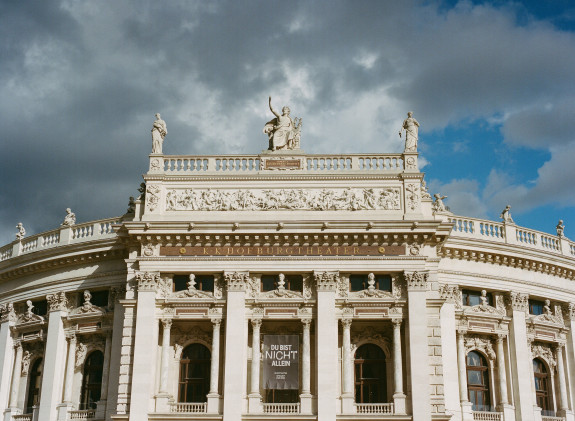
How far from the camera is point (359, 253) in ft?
134

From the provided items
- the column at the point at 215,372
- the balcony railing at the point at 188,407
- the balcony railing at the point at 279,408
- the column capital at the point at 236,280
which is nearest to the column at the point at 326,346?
the balcony railing at the point at 279,408

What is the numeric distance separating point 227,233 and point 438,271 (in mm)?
11192

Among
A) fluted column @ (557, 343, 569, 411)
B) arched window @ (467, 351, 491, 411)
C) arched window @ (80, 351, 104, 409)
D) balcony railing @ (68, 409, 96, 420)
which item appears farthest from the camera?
fluted column @ (557, 343, 569, 411)

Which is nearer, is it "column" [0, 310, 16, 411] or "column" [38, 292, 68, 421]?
"column" [38, 292, 68, 421]

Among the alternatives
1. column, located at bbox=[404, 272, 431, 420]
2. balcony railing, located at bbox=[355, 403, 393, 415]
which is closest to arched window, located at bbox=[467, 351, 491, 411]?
column, located at bbox=[404, 272, 431, 420]

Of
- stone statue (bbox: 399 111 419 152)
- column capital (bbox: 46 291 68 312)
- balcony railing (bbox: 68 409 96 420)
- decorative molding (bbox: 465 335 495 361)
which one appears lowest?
balcony railing (bbox: 68 409 96 420)

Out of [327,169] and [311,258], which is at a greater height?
[327,169]

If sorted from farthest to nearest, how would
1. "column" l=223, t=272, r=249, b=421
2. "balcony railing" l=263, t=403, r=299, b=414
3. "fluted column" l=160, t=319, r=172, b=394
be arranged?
"fluted column" l=160, t=319, r=172, b=394
"balcony railing" l=263, t=403, r=299, b=414
"column" l=223, t=272, r=249, b=421

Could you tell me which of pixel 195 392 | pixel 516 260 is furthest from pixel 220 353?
pixel 516 260

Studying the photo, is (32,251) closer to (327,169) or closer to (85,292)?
(85,292)

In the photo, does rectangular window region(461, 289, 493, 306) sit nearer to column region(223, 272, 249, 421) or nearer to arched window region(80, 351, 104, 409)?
column region(223, 272, 249, 421)

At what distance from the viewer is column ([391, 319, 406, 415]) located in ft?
125

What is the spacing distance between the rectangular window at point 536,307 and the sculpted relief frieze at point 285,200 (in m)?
10.7

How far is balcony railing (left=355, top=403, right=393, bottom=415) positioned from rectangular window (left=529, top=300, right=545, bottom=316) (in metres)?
12.2
